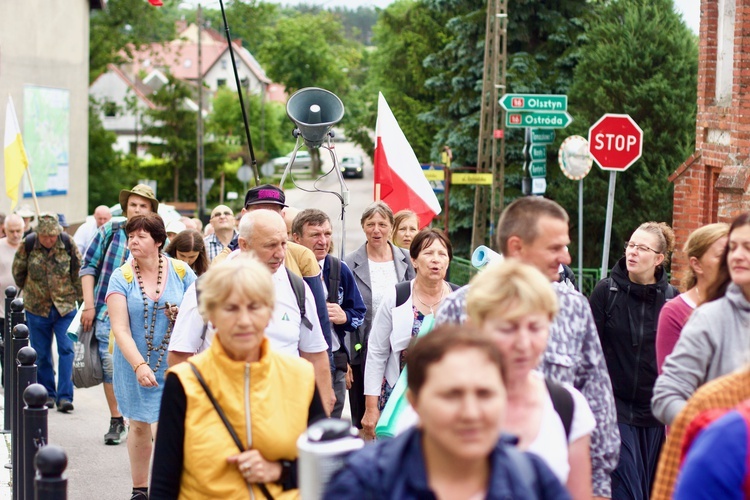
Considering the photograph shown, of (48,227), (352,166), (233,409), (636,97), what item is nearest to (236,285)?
(233,409)

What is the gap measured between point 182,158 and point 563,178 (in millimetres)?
36397

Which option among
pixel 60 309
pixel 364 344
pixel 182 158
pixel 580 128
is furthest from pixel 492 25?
pixel 182 158

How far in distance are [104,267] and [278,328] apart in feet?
13.2

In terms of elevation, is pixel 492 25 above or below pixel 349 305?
above

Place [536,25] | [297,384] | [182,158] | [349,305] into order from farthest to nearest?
[182,158], [536,25], [349,305], [297,384]

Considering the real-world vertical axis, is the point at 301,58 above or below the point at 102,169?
above

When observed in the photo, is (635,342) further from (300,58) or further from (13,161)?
(300,58)

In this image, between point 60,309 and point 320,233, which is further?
point 60,309

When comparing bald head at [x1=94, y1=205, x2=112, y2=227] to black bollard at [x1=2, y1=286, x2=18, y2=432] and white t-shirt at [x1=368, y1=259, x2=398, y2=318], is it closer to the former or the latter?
black bollard at [x1=2, y1=286, x2=18, y2=432]

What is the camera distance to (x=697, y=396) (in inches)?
136

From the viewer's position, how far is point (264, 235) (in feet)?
18.6

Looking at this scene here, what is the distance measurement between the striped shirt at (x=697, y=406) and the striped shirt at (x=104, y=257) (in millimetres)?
6268

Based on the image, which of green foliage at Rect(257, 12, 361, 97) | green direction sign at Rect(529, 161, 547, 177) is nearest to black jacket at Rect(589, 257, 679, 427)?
green direction sign at Rect(529, 161, 547, 177)

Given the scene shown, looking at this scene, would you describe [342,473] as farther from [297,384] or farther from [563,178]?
[563,178]
